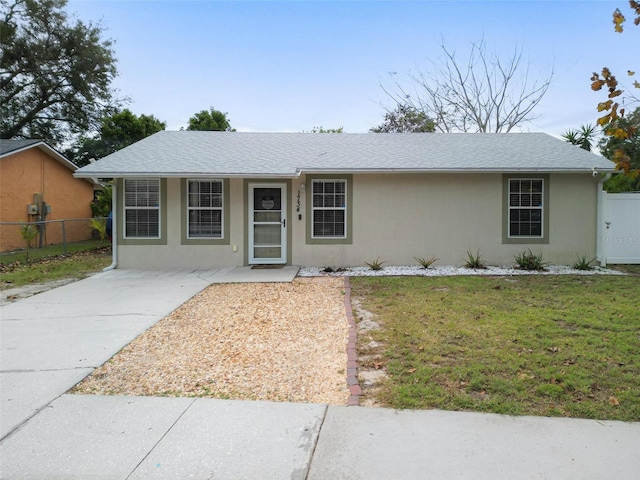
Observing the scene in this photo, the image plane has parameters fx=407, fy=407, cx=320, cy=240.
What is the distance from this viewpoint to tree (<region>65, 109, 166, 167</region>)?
968 inches

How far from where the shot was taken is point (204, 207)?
1095 cm

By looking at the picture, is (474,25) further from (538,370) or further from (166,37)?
(538,370)

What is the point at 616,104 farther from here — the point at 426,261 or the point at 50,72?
the point at 50,72

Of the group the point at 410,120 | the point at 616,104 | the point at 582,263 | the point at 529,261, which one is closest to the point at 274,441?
the point at 616,104

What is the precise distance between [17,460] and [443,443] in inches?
113

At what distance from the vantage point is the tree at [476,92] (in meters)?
24.6

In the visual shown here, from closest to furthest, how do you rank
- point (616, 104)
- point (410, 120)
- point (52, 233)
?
point (616, 104) → point (52, 233) → point (410, 120)

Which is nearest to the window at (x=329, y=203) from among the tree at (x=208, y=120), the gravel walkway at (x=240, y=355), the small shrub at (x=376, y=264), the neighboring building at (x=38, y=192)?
the small shrub at (x=376, y=264)

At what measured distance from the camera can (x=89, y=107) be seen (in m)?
25.8

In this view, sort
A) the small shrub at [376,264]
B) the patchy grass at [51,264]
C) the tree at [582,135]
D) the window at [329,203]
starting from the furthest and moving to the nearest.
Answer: the tree at [582,135], the window at [329,203], the small shrub at [376,264], the patchy grass at [51,264]

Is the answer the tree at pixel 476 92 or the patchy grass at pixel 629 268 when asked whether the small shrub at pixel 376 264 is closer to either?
the patchy grass at pixel 629 268

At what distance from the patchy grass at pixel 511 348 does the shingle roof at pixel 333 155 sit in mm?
3888

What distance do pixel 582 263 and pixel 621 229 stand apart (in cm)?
196

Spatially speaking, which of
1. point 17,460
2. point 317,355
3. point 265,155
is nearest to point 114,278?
point 265,155
